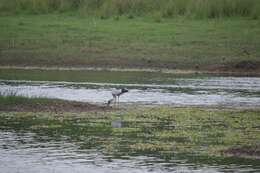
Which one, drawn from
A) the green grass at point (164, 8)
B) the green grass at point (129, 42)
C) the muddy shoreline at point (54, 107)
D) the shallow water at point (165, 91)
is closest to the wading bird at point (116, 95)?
the shallow water at point (165, 91)

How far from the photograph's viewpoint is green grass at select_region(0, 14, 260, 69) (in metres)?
29.1

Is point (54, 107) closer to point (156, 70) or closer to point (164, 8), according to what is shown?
point (156, 70)

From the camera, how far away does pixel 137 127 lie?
17.3 meters

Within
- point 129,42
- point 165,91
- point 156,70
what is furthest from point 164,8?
point 165,91

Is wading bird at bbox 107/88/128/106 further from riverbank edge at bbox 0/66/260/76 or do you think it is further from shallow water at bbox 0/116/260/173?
riverbank edge at bbox 0/66/260/76

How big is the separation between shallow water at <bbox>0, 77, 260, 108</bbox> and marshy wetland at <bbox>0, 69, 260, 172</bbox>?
0.02m

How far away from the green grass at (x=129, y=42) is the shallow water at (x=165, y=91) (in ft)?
9.67

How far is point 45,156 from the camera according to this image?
47.9ft

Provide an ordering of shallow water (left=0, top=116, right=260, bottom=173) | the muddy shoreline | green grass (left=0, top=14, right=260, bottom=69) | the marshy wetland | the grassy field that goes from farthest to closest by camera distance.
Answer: green grass (left=0, top=14, right=260, bottom=69) < the muddy shoreline < the grassy field < the marshy wetland < shallow water (left=0, top=116, right=260, bottom=173)

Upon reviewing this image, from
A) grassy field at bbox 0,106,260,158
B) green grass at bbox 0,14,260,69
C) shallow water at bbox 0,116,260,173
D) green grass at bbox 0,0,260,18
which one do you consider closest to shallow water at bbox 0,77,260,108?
grassy field at bbox 0,106,260,158

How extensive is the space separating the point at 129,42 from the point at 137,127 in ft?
45.1

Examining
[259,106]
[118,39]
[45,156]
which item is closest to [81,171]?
[45,156]

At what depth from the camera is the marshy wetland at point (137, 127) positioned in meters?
14.1

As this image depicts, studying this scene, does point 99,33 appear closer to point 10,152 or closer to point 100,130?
point 100,130
